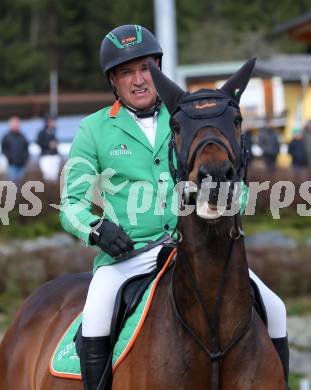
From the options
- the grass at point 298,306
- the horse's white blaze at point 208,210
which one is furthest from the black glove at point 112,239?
the grass at point 298,306

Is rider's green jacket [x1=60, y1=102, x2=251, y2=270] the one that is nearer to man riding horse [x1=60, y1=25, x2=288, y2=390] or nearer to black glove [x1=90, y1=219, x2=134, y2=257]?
man riding horse [x1=60, y1=25, x2=288, y2=390]

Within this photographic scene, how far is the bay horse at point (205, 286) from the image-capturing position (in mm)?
3811

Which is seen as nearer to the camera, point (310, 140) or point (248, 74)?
point (248, 74)

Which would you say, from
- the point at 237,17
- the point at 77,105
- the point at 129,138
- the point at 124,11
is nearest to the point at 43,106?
the point at 77,105

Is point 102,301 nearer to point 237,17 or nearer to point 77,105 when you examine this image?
point 77,105

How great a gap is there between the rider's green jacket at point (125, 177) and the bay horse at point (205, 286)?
41cm

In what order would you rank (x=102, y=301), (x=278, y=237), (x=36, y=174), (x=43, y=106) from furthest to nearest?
(x=43, y=106) < (x=36, y=174) < (x=278, y=237) < (x=102, y=301)

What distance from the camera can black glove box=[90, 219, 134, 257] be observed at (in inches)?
175

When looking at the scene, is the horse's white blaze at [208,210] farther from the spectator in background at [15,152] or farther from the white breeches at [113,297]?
the spectator in background at [15,152]

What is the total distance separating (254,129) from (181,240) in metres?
28.0

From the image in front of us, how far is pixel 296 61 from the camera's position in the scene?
38.6 meters

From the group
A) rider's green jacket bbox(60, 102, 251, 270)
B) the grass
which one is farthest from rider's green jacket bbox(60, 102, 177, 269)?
the grass

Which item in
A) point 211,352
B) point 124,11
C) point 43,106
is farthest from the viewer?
point 124,11

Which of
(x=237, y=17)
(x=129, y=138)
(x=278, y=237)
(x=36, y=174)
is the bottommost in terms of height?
(x=278, y=237)
